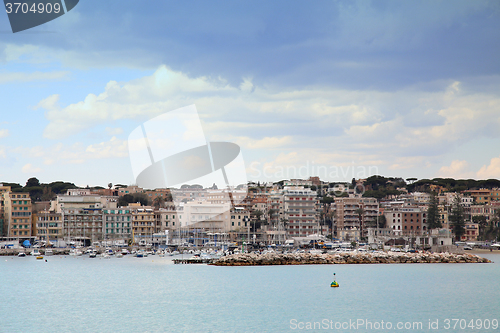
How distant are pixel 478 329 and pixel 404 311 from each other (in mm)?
4740

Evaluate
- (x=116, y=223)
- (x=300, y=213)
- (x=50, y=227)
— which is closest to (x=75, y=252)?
(x=50, y=227)

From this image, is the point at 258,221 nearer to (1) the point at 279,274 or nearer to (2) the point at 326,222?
(2) the point at 326,222

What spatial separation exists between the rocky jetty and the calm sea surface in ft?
20.8

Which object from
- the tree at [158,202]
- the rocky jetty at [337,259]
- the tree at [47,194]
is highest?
the tree at [47,194]

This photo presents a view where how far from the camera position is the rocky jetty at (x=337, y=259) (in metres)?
52.9

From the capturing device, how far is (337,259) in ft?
181

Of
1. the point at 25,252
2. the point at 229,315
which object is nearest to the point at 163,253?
the point at 25,252

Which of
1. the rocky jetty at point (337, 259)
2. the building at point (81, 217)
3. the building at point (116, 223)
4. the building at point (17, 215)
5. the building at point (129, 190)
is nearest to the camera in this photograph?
the rocky jetty at point (337, 259)

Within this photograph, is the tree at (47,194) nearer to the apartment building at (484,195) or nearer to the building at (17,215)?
the building at (17,215)

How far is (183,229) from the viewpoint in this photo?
91.3 metres

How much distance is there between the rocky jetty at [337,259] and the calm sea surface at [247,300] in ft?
20.8

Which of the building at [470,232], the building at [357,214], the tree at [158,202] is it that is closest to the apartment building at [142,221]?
the tree at [158,202]

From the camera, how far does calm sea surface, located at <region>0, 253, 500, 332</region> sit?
2311 centimetres

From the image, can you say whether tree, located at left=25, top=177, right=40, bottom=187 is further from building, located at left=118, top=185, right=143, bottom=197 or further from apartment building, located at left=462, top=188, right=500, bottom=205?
apartment building, located at left=462, top=188, right=500, bottom=205
